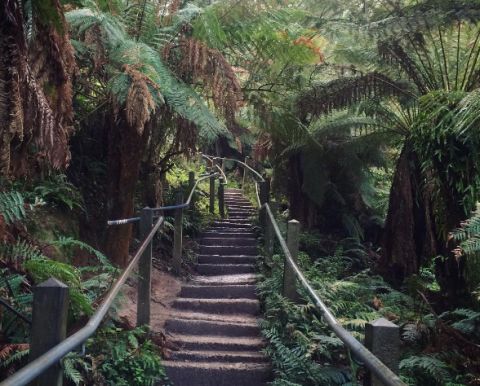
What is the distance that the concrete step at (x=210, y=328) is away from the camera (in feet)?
17.2

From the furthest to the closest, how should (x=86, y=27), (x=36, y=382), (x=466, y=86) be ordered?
(x=466, y=86), (x=86, y=27), (x=36, y=382)

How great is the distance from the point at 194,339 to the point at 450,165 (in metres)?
3.05

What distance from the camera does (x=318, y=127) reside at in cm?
896

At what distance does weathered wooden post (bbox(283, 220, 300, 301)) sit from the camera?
4.85m

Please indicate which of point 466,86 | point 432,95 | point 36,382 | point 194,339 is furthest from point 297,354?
point 466,86

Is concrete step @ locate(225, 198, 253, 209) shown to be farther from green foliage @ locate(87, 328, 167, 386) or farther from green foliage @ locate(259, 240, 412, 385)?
green foliage @ locate(87, 328, 167, 386)

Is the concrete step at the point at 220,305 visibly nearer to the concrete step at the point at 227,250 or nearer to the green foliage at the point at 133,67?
the green foliage at the point at 133,67

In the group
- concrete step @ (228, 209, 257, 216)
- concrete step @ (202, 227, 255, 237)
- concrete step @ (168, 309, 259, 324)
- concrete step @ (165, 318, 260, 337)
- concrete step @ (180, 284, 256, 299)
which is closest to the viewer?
concrete step @ (165, 318, 260, 337)

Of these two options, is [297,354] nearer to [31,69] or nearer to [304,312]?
[304,312]

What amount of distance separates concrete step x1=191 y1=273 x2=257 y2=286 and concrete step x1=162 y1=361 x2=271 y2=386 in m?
2.38

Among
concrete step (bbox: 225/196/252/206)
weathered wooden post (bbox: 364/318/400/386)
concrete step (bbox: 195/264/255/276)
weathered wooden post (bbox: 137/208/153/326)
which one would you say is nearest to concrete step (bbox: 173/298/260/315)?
weathered wooden post (bbox: 137/208/153/326)

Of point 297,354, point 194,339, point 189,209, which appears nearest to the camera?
point 297,354

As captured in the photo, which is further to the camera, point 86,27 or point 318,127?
point 318,127

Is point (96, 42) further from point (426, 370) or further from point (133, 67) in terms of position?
point (426, 370)
